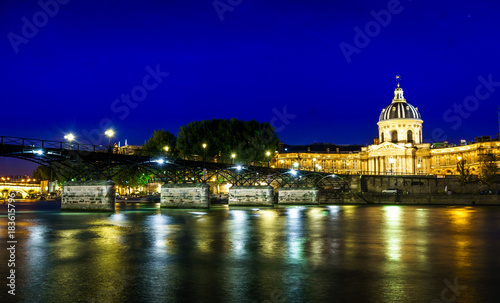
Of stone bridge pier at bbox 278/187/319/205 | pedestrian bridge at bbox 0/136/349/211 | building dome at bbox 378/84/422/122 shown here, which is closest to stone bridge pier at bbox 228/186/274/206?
pedestrian bridge at bbox 0/136/349/211

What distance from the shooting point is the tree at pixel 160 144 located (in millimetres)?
111438

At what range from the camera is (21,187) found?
19412 cm

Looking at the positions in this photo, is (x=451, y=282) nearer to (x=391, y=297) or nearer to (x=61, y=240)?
(x=391, y=297)

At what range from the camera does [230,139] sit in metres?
100

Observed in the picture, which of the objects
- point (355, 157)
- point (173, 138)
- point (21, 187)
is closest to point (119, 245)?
point (173, 138)

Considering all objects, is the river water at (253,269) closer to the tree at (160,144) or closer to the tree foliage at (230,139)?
the tree foliage at (230,139)

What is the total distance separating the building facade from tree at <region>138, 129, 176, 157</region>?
175ft

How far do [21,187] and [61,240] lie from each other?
19324 cm

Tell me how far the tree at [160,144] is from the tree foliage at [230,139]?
25.8 feet

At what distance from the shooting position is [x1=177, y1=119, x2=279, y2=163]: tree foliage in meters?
99.7

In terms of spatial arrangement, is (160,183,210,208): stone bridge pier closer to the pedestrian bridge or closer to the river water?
the pedestrian bridge

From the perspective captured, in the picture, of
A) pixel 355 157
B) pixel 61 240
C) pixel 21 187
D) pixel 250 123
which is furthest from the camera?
pixel 21 187

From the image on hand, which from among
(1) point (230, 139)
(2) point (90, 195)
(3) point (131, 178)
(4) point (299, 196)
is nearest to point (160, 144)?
(3) point (131, 178)

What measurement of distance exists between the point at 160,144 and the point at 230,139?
21.6 meters
